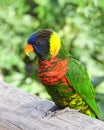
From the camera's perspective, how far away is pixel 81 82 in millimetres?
1946

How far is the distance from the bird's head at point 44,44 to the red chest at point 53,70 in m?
0.03

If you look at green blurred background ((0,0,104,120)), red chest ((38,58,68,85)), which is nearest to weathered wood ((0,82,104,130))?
red chest ((38,58,68,85))

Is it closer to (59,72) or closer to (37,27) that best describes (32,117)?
(59,72)

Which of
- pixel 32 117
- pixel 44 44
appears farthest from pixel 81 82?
pixel 32 117

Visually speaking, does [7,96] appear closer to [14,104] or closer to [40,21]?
[14,104]

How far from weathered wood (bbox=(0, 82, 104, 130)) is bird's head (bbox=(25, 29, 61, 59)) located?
14.1 inches

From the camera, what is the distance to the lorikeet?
1.88m

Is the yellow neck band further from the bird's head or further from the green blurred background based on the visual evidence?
the green blurred background

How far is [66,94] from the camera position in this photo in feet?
6.31

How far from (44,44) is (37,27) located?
85.9 inches

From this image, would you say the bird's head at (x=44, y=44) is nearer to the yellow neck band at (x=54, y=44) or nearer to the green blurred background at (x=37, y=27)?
the yellow neck band at (x=54, y=44)

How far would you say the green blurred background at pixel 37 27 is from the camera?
3693mm

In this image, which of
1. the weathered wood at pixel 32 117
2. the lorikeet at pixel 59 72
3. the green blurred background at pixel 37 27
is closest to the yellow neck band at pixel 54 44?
the lorikeet at pixel 59 72

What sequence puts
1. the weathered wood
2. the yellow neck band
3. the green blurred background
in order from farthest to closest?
the green blurred background
the yellow neck band
the weathered wood
